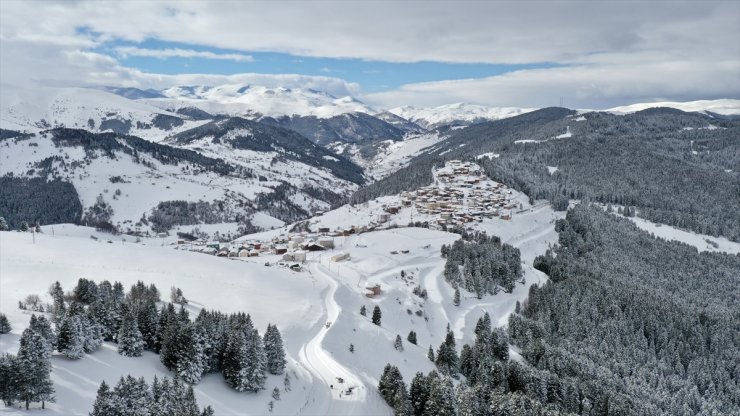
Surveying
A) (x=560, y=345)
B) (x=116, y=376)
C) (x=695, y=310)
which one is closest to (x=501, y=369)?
(x=560, y=345)

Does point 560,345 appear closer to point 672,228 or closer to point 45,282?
point 45,282

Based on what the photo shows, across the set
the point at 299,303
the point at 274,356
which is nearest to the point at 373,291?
the point at 299,303

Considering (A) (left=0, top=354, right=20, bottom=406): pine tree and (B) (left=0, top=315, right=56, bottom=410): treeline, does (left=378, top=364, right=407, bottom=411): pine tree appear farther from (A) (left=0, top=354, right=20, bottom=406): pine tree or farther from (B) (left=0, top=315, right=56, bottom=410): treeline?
(A) (left=0, top=354, right=20, bottom=406): pine tree

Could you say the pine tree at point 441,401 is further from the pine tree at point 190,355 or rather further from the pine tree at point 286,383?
the pine tree at point 190,355

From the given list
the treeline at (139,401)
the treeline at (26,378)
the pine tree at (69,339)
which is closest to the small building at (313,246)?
the pine tree at (69,339)

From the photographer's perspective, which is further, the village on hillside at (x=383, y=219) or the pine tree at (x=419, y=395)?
the village on hillside at (x=383, y=219)

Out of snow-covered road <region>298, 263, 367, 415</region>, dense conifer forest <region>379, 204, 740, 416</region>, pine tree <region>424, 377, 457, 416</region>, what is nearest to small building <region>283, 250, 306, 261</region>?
snow-covered road <region>298, 263, 367, 415</region>

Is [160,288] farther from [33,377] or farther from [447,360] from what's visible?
[447,360]
